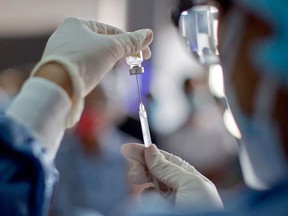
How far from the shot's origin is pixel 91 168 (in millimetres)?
1759

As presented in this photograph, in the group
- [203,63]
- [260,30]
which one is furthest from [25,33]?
[260,30]

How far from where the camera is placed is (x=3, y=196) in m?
0.67

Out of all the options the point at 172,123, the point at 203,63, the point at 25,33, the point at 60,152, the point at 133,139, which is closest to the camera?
the point at 203,63

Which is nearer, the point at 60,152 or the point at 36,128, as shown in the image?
the point at 36,128

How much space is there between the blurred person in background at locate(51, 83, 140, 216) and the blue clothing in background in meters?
0.89

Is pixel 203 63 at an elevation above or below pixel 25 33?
above

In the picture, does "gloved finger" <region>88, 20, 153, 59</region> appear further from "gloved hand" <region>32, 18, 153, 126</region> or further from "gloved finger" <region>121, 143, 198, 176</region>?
"gloved finger" <region>121, 143, 198, 176</region>

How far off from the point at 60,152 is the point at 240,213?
110 cm

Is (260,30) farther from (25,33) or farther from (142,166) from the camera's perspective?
→ (25,33)

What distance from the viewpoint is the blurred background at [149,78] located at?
1960mm

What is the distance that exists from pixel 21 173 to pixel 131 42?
0.32m

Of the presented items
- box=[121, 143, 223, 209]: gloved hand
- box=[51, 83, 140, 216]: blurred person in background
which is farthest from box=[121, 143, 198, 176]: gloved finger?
box=[51, 83, 140, 216]: blurred person in background

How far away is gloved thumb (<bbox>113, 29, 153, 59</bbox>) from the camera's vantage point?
89 cm

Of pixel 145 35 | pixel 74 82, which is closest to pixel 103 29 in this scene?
pixel 145 35
